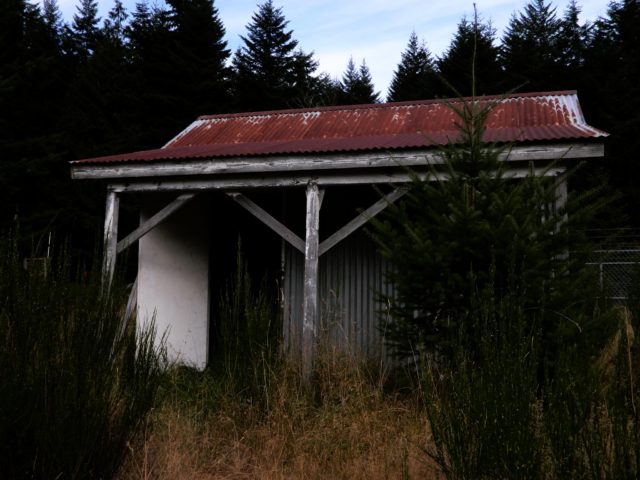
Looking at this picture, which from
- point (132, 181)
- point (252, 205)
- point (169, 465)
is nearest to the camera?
point (169, 465)

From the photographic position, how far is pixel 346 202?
8648 mm

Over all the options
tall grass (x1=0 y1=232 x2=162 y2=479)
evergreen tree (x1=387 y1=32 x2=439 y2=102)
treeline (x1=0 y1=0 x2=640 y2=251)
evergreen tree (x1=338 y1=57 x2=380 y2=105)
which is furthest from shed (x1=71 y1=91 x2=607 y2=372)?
evergreen tree (x1=338 y1=57 x2=380 y2=105)

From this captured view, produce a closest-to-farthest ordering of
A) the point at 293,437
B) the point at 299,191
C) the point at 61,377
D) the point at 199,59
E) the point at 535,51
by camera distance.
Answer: the point at 61,377, the point at 293,437, the point at 299,191, the point at 535,51, the point at 199,59

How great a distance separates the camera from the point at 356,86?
31688mm

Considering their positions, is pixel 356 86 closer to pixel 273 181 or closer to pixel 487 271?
pixel 273 181

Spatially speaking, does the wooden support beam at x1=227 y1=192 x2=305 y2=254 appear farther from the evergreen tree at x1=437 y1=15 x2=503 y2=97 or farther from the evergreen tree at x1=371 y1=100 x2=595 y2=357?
the evergreen tree at x1=437 y1=15 x2=503 y2=97

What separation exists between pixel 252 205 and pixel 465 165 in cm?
285

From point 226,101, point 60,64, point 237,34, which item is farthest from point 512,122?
point 60,64

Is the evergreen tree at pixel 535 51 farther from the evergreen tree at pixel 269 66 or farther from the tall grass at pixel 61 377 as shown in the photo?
the tall grass at pixel 61 377

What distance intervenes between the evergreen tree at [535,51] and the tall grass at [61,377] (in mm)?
19979

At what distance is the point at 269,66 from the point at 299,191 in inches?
805

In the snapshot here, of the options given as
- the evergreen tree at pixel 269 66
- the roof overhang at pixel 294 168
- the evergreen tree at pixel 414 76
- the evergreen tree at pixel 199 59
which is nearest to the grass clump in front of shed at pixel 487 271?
the roof overhang at pixel 294 168

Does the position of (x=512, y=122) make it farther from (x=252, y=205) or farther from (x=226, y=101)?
(x=226, y=101)

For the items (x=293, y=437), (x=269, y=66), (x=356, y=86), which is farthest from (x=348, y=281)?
(x=356, y=86)
